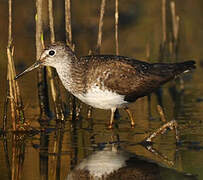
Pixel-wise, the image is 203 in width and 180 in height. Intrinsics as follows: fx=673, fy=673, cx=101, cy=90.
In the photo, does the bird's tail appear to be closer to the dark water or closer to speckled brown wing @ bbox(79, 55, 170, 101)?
speckled brown wing @ bbox(79, 55, 170, 101)

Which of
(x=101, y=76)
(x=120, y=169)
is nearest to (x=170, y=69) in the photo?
(x=101, y=76)

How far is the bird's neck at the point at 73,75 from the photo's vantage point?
37.0 feet

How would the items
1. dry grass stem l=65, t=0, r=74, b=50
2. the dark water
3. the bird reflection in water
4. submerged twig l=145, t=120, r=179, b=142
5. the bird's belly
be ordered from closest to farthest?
the bird reflection in water < the dark water < submerged twig l=145, t=120, r=179, b=142 < the bird's belly < dry grass stem l=65, t=0, r=74, b=50

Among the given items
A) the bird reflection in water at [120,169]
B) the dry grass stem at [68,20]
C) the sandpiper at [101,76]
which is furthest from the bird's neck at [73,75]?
the bird reflection in water at [120,169]

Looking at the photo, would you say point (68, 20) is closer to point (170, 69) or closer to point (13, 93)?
point (13, 93)

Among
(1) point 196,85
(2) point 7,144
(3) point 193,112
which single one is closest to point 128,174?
(2) point 7,144

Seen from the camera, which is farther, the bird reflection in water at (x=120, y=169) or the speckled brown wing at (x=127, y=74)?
the speckled brown wing at (x=127, y=74)

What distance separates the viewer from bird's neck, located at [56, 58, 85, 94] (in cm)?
1129

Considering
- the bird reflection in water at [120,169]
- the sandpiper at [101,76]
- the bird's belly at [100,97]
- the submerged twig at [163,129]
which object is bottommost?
the bird reflection in water at [120,169]

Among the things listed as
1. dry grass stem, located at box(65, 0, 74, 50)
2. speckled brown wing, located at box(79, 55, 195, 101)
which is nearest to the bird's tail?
speckled brown wing, located at box(79, 55, 195, 101)

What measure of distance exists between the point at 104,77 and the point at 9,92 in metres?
1.60

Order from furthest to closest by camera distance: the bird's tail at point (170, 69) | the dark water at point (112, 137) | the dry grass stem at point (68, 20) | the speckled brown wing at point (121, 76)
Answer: the bird's tail at point (170, 69), the dry grass stem at point (68, 20), the speckled brown wing at point (121, 76), the dark water at point (112, 137)

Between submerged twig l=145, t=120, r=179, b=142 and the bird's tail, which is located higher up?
the bird's tail

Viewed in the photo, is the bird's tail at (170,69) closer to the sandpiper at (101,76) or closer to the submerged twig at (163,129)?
the sandpiper at (101,76)
